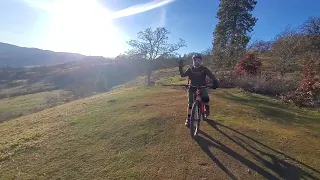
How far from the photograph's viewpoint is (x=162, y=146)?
A: 26.4 ft

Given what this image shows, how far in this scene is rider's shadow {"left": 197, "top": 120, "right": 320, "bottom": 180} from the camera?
6.53m

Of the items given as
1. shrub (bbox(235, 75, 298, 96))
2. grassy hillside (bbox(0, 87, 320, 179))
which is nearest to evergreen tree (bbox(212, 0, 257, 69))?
shrub (bbox(235, 75, 298, 96))

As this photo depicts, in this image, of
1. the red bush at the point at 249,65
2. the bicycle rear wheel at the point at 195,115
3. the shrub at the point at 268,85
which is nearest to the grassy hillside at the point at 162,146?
the bicycle rear wheel at the point at 195,115

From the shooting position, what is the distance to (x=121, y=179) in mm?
6309

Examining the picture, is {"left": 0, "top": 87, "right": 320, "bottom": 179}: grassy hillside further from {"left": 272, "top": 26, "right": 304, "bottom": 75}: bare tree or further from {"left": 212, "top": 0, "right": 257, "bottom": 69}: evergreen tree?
{"left": 212, "top": 0, "right": 257, "bottom": 69}: evergreen tree

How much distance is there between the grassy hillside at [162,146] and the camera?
21.9ft

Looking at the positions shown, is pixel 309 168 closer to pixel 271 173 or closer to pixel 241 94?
pixel 271 173

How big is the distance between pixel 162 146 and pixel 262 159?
2562 mm

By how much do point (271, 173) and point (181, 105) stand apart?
7.11 m

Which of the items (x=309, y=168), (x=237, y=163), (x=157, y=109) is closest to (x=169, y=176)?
(x=237, y=163)

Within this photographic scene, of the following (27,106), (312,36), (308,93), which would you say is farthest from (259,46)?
A: (27,106)

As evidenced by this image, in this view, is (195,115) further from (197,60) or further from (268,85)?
(268,85)

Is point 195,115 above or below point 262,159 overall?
above

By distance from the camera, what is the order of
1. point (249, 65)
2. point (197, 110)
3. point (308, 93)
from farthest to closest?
point (249, 65) → point (308, 93) → point (197, 110)
